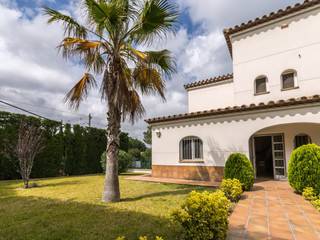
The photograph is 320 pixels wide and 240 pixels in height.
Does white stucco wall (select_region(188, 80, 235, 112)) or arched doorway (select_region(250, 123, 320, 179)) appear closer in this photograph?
arched doorway (select_region(250, 123, 320, 179))

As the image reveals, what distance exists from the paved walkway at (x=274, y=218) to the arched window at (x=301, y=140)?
16.1 feet

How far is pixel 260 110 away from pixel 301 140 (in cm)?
346

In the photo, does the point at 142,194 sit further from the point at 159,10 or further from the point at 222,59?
the point at 222,59

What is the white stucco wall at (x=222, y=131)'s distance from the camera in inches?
409

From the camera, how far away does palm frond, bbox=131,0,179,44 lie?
26.0 ft

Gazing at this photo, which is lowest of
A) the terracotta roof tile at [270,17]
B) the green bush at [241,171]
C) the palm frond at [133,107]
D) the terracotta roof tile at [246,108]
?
the green bush at [241,171]

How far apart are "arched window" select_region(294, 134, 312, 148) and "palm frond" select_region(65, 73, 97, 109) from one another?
11.6m

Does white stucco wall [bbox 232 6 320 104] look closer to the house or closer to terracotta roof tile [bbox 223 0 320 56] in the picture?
the house

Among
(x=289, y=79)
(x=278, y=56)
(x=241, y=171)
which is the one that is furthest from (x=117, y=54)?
(x=289, y=79)

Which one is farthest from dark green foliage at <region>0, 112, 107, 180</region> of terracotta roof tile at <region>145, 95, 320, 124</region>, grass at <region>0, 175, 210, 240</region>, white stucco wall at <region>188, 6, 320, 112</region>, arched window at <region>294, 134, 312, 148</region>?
arched window at <region>294, 134, 312, 148</region>

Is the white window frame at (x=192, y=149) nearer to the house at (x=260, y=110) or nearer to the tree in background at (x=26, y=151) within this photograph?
the house at (x=260, y=110)

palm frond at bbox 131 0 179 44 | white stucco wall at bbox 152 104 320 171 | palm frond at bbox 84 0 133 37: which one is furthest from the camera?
white stucco wall at bbox 152 104 320 171

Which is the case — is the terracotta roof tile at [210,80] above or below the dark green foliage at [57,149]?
above

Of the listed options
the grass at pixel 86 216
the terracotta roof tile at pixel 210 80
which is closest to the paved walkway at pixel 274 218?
the grass at pixel 86 216
